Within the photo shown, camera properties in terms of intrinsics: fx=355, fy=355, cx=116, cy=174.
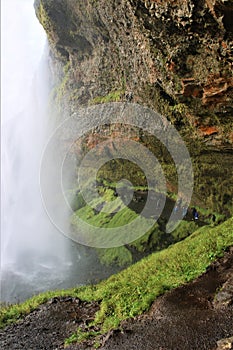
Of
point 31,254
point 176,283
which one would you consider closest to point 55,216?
point 31,254

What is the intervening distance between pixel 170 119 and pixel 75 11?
10.8 meters

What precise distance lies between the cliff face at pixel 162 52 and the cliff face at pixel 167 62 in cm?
4

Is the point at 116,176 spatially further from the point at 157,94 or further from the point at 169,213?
the point at 157,94

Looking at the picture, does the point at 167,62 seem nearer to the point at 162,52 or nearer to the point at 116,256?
the point at 162,52

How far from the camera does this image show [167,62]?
14992 millimetres

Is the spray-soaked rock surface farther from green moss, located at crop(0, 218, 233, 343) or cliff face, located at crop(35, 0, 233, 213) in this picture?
cliff face, located at crop(35, 0, 233, 213)

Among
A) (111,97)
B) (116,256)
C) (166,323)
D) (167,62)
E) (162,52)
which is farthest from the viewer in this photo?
(116,256)

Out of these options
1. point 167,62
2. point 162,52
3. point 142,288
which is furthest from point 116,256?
point 162,52

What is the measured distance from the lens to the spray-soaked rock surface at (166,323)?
888cm

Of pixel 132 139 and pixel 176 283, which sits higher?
pixel 132 139

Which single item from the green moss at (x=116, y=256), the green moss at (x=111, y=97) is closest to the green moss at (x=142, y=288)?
the green moss at (x=116, y=256)

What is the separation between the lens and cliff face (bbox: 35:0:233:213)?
12.4 m

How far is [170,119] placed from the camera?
1911cm

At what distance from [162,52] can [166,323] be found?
10.8 m
